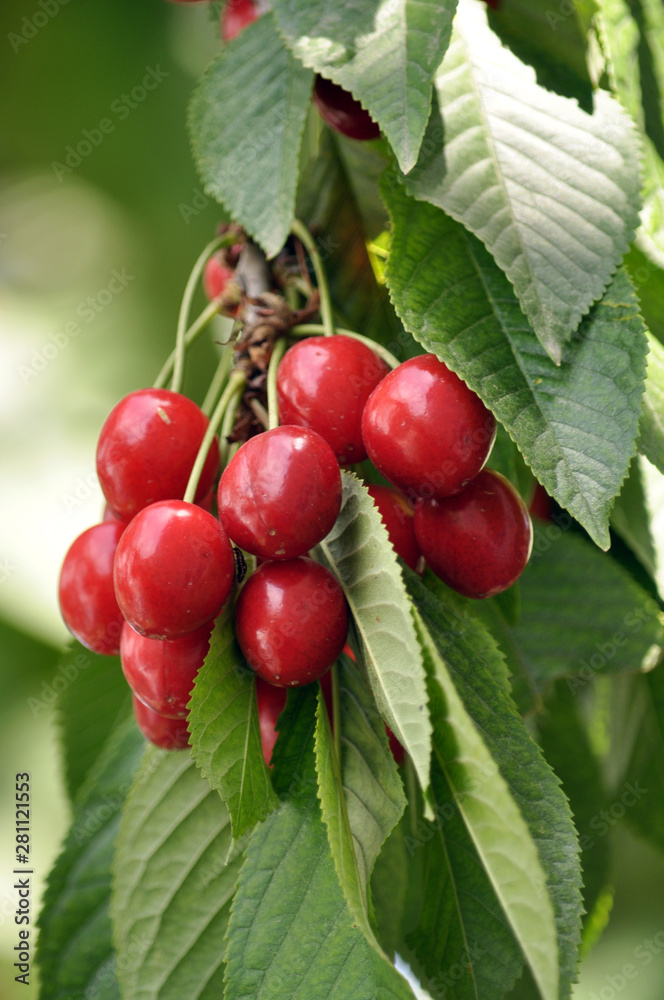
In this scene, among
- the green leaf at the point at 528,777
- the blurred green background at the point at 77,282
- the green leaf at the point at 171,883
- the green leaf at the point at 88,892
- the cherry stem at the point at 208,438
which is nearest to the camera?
the green leaf at the point at 528,777

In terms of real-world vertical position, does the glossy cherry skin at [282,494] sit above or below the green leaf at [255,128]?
below

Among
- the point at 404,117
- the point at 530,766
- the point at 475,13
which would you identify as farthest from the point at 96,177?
the point at 530,766

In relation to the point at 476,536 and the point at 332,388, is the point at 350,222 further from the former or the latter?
the point at 476,536

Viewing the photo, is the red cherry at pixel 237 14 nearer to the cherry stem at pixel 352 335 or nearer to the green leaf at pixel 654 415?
the cherry stem at pixel 352 335

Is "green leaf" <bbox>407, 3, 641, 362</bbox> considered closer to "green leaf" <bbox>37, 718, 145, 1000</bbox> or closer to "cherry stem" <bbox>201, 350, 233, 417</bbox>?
"cherry stem" <bbox>201, 350, 233, 417</bbox>

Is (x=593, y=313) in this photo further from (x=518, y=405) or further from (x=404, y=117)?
(x=404, y=117)

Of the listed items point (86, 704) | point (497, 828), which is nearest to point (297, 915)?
point (497, 828)

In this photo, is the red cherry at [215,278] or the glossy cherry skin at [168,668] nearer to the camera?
the glossy cherry skin at [168,668]

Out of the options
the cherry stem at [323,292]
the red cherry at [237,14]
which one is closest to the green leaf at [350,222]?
the cherry stem at [323,292]
